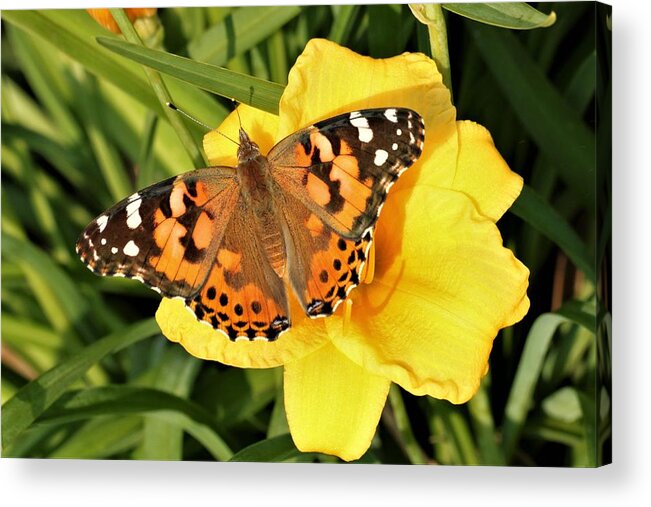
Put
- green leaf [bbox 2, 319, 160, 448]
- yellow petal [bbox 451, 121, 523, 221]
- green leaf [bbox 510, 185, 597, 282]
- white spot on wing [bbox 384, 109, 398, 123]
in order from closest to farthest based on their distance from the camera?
white spot on wing [bbox 384, 109, 398, 123], yellow petal [bbox 451, 121, 523, 221], green leaf [bbox 510, 185, 597, 282], green leaf [bbox 2, 319, 160, 448]

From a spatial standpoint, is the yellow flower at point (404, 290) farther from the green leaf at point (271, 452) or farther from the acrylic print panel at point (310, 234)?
the green leaf at point (271, 452)

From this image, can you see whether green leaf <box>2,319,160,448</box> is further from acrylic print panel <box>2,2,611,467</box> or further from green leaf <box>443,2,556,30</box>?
green leaf <box>443,2,556,30</box>

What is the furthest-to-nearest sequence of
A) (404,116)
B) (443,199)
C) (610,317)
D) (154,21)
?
(154,21)
(610,317)
(443,199)
(404,116)

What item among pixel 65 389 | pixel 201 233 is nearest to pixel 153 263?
pixel 201 233

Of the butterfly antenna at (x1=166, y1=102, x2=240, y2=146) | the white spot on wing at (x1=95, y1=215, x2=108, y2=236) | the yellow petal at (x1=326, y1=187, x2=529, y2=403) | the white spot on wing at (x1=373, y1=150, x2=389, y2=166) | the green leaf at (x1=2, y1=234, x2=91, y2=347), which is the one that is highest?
the white spot on wing at (x1=373, y1=150, x2=389, y2=166)

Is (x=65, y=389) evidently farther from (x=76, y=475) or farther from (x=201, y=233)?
(x=201, y=233)

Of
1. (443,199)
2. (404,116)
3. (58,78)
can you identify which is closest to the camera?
(404,116)

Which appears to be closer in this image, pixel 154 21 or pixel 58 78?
pixel 154 21

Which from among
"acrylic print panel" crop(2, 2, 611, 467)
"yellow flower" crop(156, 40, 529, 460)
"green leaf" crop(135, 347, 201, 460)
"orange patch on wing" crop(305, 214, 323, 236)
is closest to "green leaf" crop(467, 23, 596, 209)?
"acrylic print panel" crop(2, 2, 611, 467)
